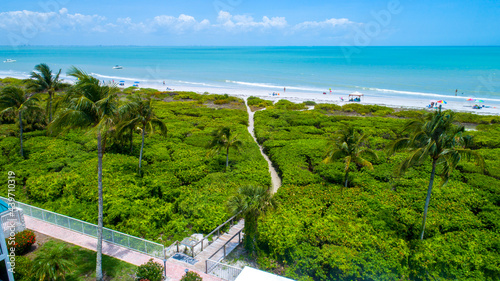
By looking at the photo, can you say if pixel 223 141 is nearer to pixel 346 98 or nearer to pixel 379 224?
pixel 379 224

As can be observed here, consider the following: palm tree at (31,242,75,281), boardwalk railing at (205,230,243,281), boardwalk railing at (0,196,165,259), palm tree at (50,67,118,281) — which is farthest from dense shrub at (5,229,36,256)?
boardwalk railing at (205,230,243,281)

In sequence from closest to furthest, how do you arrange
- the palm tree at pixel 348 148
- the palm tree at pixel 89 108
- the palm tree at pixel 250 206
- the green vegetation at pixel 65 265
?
the palm tree at pixel 89 108 < the green vegetation at pixel 65 265 < the palm tree at pixel 250 206 < the palm tree at pixel 348 148

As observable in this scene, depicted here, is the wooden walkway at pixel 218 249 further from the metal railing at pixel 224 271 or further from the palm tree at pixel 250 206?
the palm tree at pixel 250 206

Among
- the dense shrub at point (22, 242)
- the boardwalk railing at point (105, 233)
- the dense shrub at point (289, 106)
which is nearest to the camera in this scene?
the dense shrub at point (22, 242)

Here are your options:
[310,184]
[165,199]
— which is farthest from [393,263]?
[165,199]

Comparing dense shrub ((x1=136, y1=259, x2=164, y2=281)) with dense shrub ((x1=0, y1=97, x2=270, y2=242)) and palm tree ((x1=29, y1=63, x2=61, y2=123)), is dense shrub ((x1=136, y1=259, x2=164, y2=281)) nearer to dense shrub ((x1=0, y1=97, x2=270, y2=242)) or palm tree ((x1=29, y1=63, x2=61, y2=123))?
dense shrub ((x1=0, y1=97, x2=270, y2=242))

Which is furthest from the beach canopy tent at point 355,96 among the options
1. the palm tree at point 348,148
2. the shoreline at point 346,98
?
the palm tree at point 348,148
